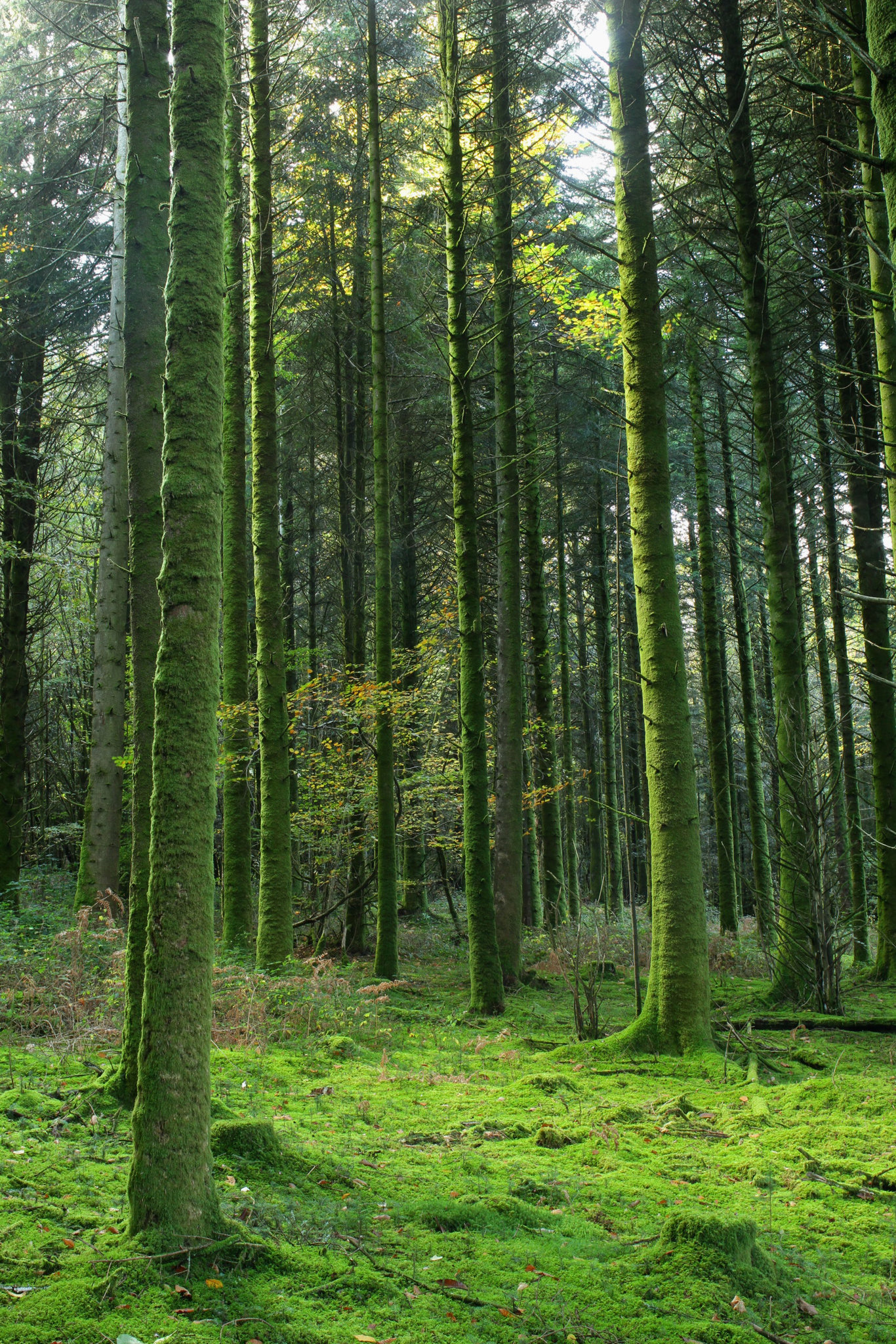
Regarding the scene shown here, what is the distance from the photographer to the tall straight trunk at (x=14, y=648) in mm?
11836

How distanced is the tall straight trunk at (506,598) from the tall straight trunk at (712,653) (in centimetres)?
454

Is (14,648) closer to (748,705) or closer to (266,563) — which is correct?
(266,563)

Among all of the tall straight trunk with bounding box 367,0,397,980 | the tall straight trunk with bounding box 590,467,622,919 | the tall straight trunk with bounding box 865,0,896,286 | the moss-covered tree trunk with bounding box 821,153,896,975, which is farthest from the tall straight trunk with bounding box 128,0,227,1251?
the tall straight trunk with bounding box 590,467,622,919

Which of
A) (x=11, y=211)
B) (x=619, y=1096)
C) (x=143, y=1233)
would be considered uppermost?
(x=11, y=211)

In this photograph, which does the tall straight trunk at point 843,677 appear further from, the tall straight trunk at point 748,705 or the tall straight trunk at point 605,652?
the tall straight trunk at point 605,652

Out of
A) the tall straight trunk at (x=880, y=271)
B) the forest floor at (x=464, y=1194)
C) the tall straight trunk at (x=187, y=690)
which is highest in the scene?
the tall straight trunk at (x=880, y=271)

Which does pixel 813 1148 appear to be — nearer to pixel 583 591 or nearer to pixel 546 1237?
pixel 546 1237

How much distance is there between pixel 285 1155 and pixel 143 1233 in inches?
47.6

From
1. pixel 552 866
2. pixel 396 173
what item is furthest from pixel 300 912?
pixel 396 173

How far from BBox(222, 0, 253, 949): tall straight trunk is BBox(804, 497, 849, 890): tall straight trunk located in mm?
6512

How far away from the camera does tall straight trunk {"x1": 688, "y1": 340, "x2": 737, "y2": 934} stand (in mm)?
14016

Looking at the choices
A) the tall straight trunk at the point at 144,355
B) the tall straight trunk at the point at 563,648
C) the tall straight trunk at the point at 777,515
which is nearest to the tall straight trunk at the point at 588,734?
the tall straight trunk at the point at 563,648

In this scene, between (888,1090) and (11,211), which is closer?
(888,1090)

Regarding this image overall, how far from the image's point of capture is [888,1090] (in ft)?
16.5
